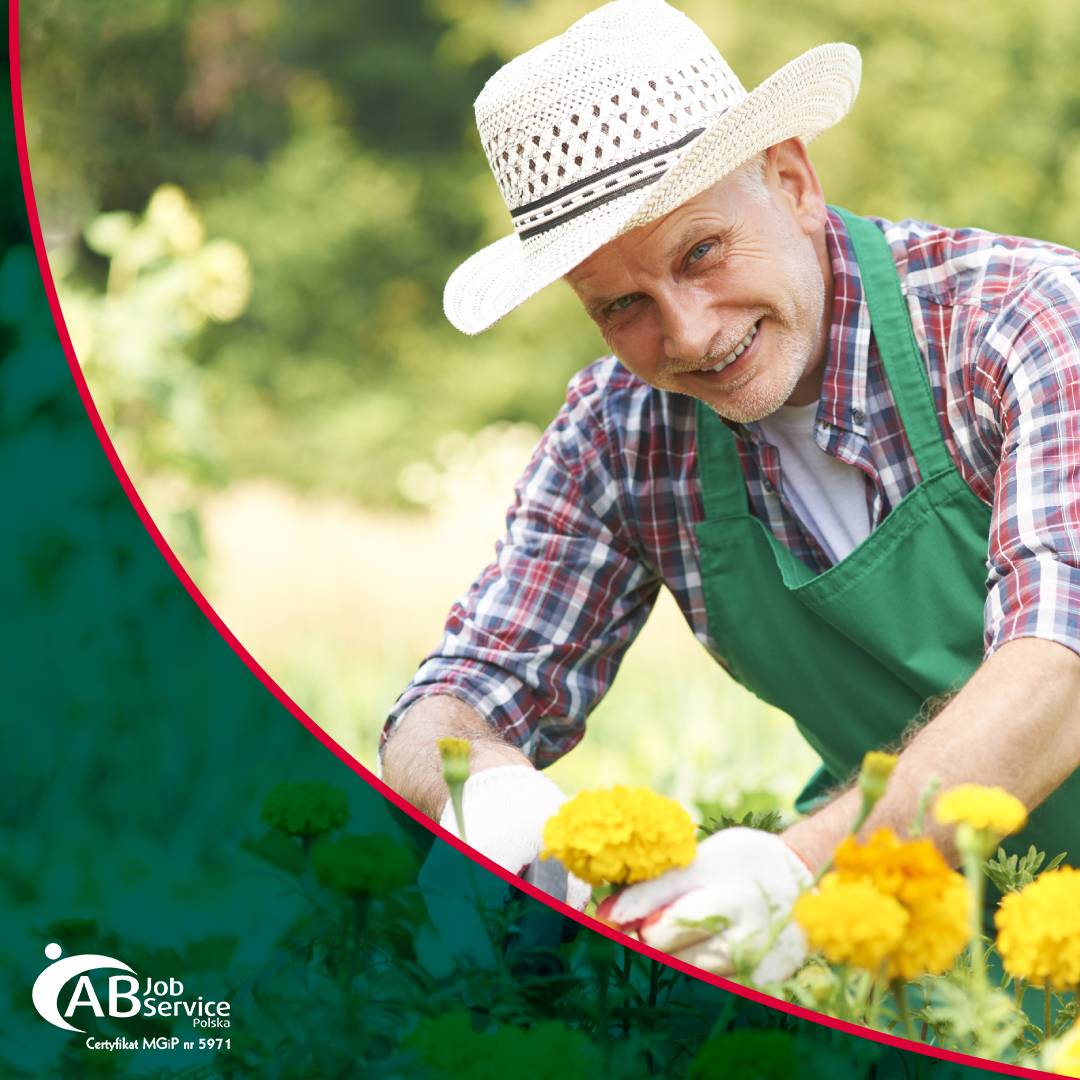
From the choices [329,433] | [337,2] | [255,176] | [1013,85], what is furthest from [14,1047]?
[337,2]

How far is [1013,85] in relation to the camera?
723 cm

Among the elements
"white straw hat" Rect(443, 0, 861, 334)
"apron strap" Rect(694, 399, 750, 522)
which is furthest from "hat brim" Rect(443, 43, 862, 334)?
"apron strap" Rect(694, 399, 750, 522)

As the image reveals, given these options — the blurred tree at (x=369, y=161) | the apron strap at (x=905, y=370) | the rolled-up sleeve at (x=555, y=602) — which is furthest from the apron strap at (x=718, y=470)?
the blurred tree at (x=369, y=161)

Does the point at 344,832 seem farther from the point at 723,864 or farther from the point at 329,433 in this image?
the point at 329,433

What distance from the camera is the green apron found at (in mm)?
1610

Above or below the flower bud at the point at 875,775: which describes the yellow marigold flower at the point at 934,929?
below

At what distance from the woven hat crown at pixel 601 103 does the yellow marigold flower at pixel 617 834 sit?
85 centimetres

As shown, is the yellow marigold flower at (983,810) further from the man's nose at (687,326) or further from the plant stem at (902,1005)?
the man's nose at (687,326)

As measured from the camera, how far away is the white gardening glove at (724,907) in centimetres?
84

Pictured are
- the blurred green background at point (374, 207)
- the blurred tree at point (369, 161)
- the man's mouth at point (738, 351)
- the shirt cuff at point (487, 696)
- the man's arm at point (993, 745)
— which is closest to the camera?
the man's arm at point (993, 745)

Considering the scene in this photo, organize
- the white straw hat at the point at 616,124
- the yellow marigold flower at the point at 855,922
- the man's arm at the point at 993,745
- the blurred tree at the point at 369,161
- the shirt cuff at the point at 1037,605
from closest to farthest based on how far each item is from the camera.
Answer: the yellow marigold flower at the point at 855,922 < the man's arm at the point at 993,745 < the shirt cuff at the point at 1037,605 < the white straw hat at the point at 616,124 < the blurred tree at the point at 369,161

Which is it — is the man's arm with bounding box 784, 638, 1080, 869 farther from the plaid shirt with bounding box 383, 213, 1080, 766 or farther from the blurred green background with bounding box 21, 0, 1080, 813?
the blurred green background with bounding box 21, 0, 1080, 813

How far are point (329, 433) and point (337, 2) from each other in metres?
2.79

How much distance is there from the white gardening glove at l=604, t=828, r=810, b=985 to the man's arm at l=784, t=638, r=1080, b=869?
0.10 metres
